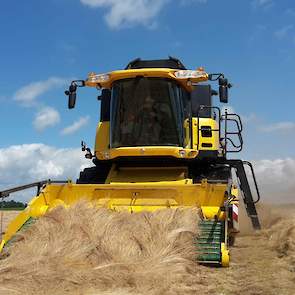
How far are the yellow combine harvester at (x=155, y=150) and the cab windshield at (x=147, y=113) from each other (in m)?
0.02

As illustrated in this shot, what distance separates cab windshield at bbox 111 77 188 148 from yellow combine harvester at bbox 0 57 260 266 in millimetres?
18

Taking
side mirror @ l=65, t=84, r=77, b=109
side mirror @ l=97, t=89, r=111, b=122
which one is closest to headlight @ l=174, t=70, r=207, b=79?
side mirror @ l=97, t=89, r=111, b=122

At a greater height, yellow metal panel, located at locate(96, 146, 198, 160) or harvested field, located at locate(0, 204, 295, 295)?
yellow metal panel, located at locate(96, 146, 198, 160)

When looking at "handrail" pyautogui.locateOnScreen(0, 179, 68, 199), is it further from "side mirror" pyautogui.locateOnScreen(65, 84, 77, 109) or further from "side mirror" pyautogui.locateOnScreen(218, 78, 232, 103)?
"side mirror" pyautogui.locateOnScreen(218, 78, 232, 103)

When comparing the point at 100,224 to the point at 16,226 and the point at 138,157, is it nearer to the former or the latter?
the point at 16,226

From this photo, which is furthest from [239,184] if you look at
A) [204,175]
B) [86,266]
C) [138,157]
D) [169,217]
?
[86,266]

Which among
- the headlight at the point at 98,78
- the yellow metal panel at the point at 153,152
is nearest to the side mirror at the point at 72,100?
the headlight at the point at 98,78

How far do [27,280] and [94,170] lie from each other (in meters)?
5.15

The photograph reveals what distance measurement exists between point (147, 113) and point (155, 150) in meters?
0.77

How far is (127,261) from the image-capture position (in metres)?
5.39

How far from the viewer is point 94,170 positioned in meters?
9.80

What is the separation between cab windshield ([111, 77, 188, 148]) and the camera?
344 inches

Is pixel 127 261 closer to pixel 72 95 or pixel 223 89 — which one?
pixel 223 89

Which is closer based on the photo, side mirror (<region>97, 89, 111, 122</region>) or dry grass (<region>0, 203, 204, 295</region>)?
dry grass (<region>0, 203, 204, 295</region>)
